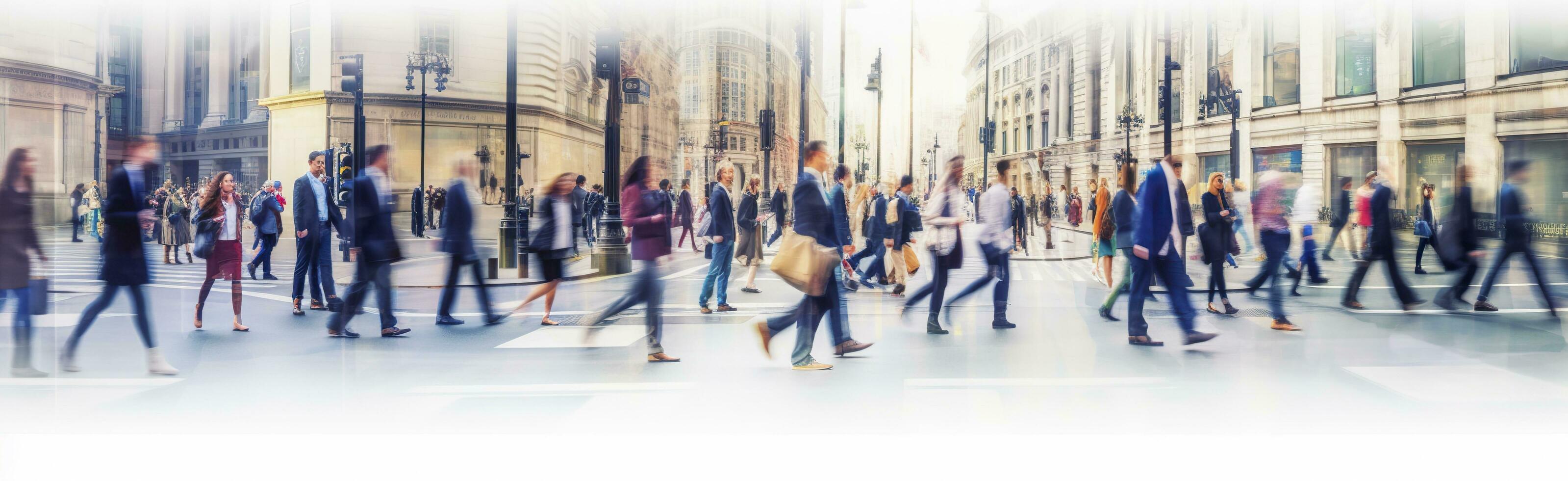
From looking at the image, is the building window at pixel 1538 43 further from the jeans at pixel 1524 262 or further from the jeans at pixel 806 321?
the jeans at pixel 806 321

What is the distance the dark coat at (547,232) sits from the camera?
272 inches

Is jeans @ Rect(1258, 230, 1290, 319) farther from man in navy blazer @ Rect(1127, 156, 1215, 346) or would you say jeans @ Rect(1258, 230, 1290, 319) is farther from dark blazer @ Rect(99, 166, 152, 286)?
dark blazer @ Rect(99, 166, 152, 286)

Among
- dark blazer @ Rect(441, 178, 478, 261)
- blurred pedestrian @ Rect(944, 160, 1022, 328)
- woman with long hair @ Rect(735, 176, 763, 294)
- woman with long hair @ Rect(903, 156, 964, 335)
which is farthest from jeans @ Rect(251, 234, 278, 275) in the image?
blurred pedestrian @ Rect(944, 160, 1022, 328)

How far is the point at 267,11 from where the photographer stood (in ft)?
20.4

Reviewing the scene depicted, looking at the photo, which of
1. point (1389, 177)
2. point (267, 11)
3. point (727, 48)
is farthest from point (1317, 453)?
point (267, 11)

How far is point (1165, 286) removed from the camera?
642cm

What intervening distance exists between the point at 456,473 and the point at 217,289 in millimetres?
5204

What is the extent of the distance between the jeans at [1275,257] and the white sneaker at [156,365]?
789 centimetres

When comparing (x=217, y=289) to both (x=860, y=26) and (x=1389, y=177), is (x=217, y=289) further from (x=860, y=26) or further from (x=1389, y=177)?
(x=1389, y=177)

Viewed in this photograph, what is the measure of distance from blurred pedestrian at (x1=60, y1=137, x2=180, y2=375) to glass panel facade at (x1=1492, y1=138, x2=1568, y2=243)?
857cm

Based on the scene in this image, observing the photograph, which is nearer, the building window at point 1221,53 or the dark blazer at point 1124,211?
the building window at point 1221,53

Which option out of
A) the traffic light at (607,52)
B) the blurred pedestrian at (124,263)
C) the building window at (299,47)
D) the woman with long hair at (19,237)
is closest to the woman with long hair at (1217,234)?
the traffic light at (607,52)

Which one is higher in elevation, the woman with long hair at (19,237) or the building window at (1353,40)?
the building window at (1353,40)

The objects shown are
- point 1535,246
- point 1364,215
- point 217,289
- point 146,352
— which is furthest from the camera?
point 217,289
